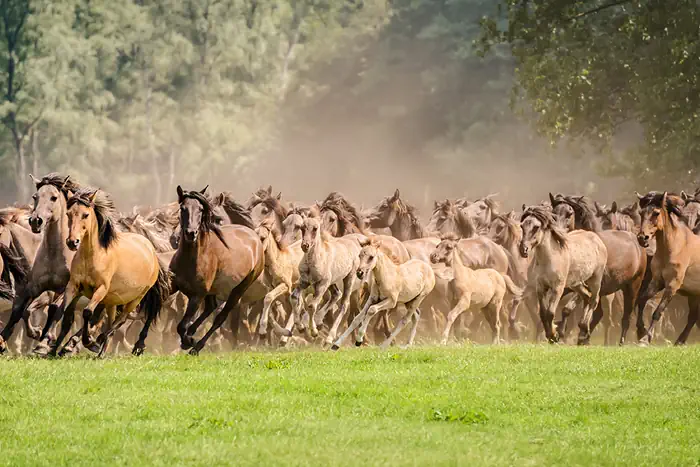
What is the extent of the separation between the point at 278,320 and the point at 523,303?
537 cm

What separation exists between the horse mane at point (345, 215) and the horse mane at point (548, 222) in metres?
3.87

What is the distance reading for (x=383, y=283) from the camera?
19672 millimetres

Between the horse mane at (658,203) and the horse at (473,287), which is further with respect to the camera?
the horse at (473,287)

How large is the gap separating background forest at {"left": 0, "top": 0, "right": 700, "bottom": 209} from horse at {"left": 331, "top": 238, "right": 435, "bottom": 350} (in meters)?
35.6

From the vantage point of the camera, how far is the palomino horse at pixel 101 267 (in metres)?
17.1

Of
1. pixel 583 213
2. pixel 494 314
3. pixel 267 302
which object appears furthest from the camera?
pixel 583 213

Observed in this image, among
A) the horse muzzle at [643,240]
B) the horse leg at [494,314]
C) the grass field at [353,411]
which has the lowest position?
the grass field at [353,411]

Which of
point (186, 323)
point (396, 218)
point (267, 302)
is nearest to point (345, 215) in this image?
point (396, 218)

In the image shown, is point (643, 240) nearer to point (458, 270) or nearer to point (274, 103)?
point (458, 270)

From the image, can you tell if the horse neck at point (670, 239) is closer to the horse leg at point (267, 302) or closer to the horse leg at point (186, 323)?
the horse leg at point (267, 302)

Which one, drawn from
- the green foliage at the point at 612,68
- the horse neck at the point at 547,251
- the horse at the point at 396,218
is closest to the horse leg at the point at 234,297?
the horse neck at the point at 547,251

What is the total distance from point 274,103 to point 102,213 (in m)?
65.9

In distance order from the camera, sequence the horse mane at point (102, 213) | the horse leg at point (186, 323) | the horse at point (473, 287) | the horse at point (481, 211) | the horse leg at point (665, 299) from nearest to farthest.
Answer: the horse mane at point (102, 213) → the horse leg at point (186, 323) → the horse leg at point (665, 299) → the horse at point (473, 287) → the horse at point (481, 211)

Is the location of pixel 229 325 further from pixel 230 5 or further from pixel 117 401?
pixel 230 5
